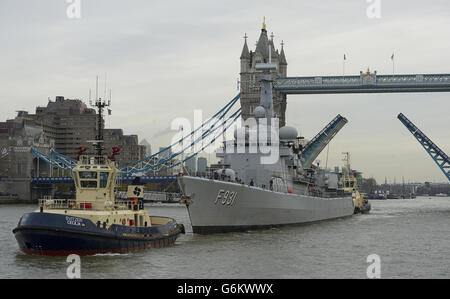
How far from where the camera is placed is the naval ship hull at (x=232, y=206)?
106 ft

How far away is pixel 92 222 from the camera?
23.2 metres

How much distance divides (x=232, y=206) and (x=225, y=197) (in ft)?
3.24

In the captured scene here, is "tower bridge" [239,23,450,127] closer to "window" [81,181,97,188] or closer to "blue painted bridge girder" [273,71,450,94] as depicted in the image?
"blue painted bridge girder" [273,71,450,94]

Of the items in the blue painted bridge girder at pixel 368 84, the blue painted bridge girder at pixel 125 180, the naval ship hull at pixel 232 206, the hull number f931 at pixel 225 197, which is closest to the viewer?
the naval ship hull at pixel 232 206

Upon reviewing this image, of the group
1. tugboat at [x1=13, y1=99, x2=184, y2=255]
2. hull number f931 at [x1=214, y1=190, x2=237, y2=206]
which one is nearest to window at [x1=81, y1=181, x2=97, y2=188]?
tugboat at [x1=13, y1=99, x2=184, y2=255]

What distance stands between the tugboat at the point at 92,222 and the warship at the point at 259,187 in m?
5.19

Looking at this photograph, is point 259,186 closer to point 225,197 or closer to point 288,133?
point 225,197

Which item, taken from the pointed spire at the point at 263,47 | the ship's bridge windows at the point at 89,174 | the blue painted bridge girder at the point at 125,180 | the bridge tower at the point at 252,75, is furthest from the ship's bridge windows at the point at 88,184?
the pointed spire at the point at 263,47

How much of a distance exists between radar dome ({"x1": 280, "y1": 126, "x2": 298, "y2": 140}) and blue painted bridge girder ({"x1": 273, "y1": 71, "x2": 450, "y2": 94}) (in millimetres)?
39272

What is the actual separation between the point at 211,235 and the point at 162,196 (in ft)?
250

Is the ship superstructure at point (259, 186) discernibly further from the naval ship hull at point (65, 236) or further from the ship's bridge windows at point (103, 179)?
the naval ship hull at point (65, 236)

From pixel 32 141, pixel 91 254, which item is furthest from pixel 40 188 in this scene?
pixel 91 254

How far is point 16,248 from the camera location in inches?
1073


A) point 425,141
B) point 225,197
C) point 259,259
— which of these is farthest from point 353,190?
point 259,259
